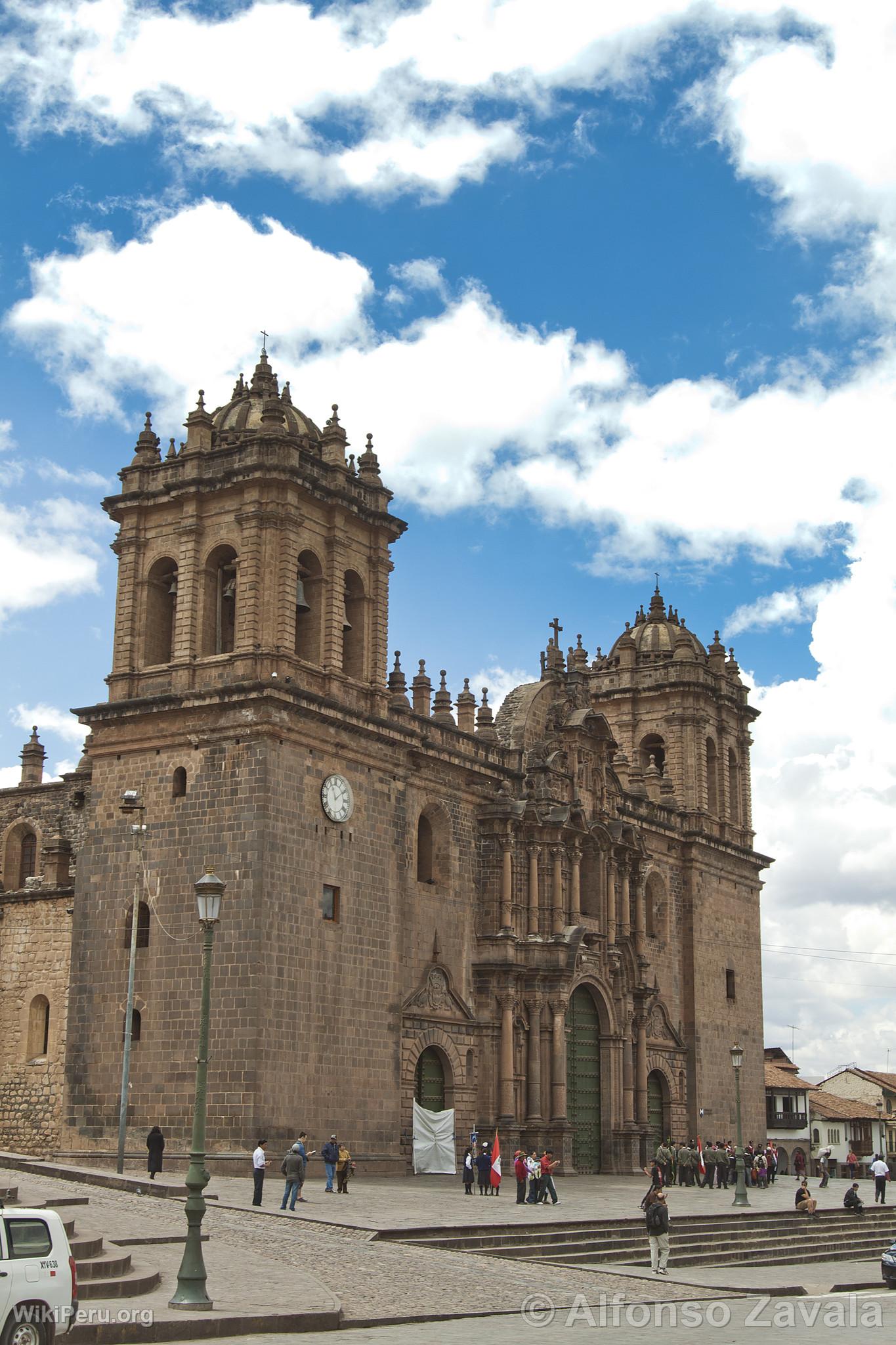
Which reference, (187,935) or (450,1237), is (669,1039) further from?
(450,1237)

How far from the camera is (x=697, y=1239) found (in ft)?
83.3

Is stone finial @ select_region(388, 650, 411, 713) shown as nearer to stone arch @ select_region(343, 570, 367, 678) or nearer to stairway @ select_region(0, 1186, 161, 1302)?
stone arch @ select_region(343, 570, 367, 678)

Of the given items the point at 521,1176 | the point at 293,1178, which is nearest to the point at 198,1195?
the point at 293,1178

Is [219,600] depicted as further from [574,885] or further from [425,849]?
[574,885]

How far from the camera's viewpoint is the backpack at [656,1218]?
20344 millimetres

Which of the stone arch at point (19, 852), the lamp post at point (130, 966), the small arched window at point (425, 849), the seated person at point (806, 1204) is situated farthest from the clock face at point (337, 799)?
the stone arch at point (19, 852)

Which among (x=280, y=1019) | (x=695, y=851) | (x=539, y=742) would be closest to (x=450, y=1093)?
(x=280, y=1019)

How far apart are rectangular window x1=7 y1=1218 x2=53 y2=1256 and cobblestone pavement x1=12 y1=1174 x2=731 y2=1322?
259cm

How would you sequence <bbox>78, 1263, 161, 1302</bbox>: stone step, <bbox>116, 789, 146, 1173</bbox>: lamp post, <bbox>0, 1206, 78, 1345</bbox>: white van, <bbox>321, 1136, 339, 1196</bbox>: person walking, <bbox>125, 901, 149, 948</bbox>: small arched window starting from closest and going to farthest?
<bbox>0, 1206, 78, 1345</bbox>: white van
<bbox>78, 1263, 161, 1302</bbox>: stone step
<bbox>116, 789, 146, 1173</bbox>: lamp post
<bbox>321, 1136, 339, 1196</bbox>: person walking
<bbox>125, 901, 149, 948</bbox>: small arched window

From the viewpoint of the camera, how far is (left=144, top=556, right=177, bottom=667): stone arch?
32.4 meters

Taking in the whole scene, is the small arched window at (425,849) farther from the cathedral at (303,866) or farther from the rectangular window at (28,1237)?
the rectangular window at (28,1237)

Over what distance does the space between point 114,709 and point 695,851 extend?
21.8 meters

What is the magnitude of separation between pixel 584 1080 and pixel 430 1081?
615 cm

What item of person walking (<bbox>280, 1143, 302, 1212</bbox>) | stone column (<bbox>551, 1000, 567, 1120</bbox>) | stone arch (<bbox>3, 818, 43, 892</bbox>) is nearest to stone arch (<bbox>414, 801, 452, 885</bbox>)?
stone column (<bbox>551, 1000, 567, 1120</bbox>)
